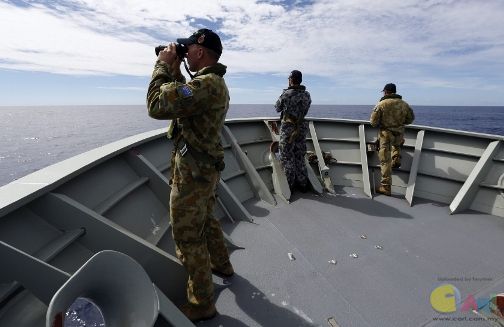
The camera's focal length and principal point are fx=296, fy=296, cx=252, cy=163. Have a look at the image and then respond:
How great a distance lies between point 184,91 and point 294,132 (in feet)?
11.6

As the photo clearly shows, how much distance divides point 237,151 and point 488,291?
3.75 metres

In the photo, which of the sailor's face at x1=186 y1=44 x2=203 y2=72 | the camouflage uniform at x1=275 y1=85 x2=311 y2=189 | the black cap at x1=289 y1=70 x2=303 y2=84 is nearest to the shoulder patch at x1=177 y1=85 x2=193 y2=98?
Answer: the sailor's face at x1=186 y1=44 x2=203 y2=72

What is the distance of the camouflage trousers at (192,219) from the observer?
221cm

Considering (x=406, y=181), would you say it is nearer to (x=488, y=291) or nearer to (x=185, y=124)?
(x=488, y=291)

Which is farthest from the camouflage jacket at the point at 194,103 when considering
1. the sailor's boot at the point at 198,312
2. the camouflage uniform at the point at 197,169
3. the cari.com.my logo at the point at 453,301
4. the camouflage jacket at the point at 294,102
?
the camouflage jacket at the point at 294,102

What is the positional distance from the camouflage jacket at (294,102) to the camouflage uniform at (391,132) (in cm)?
157

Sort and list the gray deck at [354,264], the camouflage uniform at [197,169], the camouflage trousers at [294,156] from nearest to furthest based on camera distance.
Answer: the camouflage uniform at [197,169]
the gray deck at [354,264]
the camouflage trousers at [294,156]

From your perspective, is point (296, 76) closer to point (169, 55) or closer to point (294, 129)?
point (294, 129)

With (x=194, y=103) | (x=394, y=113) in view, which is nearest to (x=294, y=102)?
(x=394, y=113)

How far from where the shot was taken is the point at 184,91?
191 centimetres

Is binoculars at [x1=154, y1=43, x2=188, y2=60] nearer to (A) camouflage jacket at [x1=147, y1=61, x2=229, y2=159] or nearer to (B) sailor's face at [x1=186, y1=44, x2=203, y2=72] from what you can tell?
(B) sailor's face at [x1=186, y1=44, x2=203, y2=72]

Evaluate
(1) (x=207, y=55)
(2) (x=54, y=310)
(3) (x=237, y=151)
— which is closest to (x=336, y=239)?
(3) (x=237, y=151)

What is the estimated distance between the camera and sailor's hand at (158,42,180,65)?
217 cm

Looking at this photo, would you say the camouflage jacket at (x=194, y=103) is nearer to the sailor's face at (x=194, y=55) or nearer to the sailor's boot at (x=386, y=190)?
the sailor's face at (x=194, y=55)
